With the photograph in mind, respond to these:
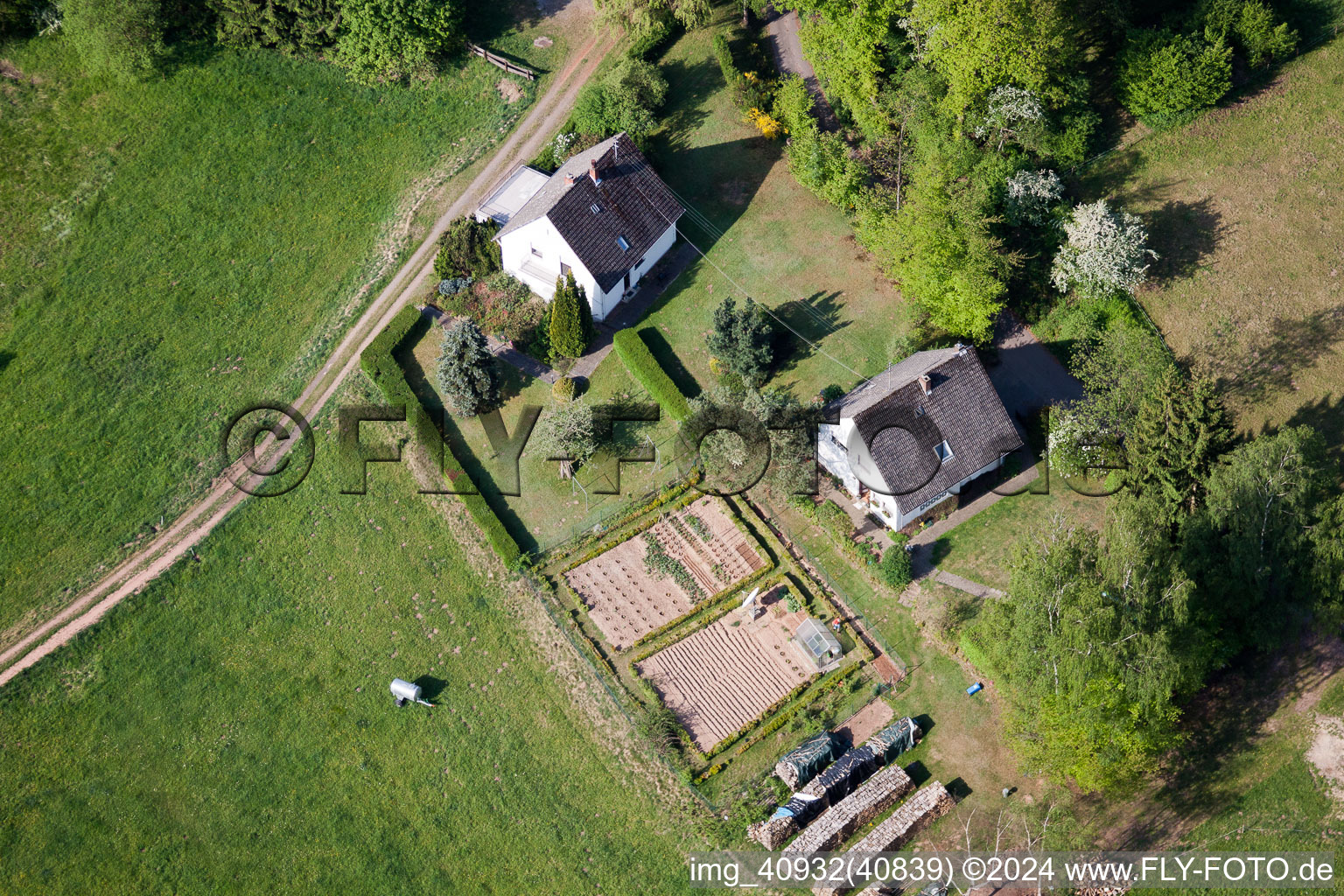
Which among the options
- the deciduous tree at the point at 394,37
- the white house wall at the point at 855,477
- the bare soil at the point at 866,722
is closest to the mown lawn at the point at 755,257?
the white house wall at the point at 855,477

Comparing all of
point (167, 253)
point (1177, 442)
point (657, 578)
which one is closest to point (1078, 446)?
point (1177, 442)

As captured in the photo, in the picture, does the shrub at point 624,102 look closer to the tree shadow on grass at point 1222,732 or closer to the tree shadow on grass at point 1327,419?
the tree shadow on grass at point 1327,419

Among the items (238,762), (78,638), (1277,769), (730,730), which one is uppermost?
(78,638)

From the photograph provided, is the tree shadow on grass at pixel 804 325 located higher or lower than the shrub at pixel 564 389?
lower

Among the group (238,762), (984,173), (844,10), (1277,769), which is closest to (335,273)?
(238,762)

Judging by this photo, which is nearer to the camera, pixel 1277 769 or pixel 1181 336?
pixel 1277 769

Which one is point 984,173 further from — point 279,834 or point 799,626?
point 279,834
